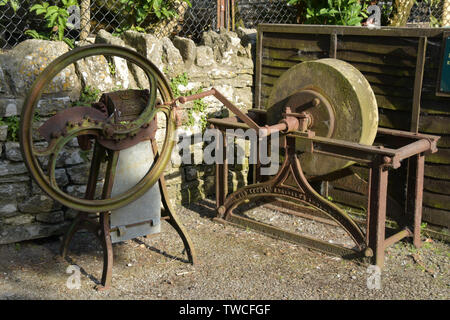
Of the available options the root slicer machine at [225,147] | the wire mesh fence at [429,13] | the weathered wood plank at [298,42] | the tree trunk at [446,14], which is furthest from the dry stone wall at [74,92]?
the tree trunk at [446,14]

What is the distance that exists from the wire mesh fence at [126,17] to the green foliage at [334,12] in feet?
1.04

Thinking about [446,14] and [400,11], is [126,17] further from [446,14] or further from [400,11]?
[446,14]

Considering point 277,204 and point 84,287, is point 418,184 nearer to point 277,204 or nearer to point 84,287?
point 277,204

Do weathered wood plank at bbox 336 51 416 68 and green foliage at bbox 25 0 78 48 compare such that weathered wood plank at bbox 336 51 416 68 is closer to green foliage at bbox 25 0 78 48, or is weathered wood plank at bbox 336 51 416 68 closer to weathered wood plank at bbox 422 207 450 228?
weathered wood plank at bbox 422 207 450 228

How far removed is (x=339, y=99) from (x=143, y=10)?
2.14 m

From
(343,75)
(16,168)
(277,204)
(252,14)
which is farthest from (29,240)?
(252,14)

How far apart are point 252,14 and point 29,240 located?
11.7 feet

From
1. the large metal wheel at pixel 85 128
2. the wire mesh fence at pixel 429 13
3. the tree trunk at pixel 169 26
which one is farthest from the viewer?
the wire mesh fence at pixel 429 13

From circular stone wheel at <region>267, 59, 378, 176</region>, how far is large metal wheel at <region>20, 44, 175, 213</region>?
109 centimetres

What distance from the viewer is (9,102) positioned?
3.86 meters

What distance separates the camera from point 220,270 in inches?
153

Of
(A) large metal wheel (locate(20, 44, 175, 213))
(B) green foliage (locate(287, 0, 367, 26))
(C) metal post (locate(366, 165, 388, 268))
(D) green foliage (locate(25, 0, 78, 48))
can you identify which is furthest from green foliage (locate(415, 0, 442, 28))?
(A) large metal wheel (locate(20, 44, 175, 213))

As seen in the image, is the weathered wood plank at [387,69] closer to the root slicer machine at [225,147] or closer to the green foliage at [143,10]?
the root slicer machine at [225,147]

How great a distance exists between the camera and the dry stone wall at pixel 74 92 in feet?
12.8
